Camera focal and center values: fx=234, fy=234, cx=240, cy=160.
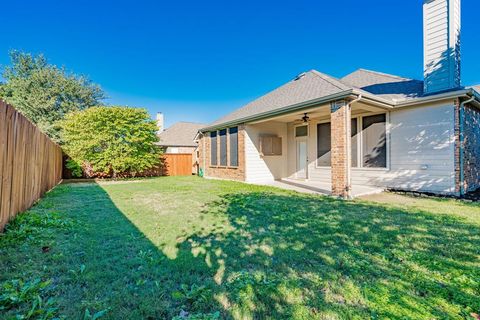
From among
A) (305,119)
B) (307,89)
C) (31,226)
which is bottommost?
(31,226)

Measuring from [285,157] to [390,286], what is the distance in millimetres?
9775

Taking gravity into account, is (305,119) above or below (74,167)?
above

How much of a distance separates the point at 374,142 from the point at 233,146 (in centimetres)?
612

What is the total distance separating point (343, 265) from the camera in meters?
2.66

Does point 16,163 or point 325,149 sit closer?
point 16,163

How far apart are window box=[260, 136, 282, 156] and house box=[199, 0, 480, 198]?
3.45 feet

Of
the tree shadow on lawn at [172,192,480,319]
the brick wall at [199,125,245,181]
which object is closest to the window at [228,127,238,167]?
the brick wall at [199,125,245,181]

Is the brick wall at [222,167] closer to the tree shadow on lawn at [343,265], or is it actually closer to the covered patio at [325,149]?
the covered patio at [325,149]

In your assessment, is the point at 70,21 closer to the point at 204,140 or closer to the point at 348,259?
the point at 204,140

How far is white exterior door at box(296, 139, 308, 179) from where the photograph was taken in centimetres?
1097

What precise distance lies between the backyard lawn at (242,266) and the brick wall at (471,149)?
3.15m

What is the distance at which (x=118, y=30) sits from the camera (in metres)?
12.8

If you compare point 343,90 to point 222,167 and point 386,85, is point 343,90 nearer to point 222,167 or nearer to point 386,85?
point 386,85

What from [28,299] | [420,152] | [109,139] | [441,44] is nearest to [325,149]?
[420,152]
